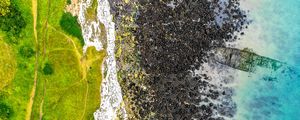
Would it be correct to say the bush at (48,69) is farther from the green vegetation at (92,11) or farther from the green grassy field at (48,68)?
the green vegetation at (92,11)

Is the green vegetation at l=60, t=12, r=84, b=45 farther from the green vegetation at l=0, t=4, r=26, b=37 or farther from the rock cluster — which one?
the rock cluster

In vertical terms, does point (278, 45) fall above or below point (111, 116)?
above

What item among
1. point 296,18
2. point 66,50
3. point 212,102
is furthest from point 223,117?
point 66,50

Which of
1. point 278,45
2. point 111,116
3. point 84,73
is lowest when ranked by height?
point 111,116

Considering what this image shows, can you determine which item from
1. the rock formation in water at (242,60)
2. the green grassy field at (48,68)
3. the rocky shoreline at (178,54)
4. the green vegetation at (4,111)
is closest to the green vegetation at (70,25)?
the green grassy field at (48,68)

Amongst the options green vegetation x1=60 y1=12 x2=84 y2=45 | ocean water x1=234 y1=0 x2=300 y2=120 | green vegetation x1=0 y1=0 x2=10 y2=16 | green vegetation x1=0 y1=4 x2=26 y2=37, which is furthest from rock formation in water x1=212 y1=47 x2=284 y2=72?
green vegetation x1=0 y1=0 x2=10 y2=16

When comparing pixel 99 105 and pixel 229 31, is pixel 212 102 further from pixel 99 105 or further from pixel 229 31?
pixel 99 105

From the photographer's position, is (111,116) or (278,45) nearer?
(278,45)
